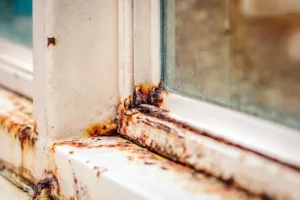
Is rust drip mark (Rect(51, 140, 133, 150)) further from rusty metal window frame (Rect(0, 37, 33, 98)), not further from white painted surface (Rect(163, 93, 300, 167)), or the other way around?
rusty metal window frame (Rect(0, 37, 33, 98))

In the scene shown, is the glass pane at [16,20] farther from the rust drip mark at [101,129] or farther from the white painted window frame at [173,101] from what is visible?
the rust drip mark at [101,129]

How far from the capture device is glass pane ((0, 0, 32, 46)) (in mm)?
1141

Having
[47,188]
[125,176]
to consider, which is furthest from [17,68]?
[125,176]

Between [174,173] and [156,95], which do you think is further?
[156,95]

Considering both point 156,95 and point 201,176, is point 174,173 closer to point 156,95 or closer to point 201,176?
point 201,176

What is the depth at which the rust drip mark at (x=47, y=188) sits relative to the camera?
2.28 ft

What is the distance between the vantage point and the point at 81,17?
2.26ft

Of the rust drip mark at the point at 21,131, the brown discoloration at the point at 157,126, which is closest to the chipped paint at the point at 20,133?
the rust drip mark at the point at 21,131

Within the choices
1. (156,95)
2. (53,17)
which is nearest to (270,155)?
(156,95)

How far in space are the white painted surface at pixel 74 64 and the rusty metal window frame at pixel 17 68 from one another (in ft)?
0.62

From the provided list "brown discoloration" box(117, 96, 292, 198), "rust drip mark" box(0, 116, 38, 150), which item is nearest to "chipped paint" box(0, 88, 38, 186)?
"rust drip mark" box(0, 116, 38, 150)

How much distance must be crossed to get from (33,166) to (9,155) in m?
0.08

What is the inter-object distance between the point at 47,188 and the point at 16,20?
0.68m

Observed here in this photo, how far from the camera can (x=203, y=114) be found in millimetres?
622
